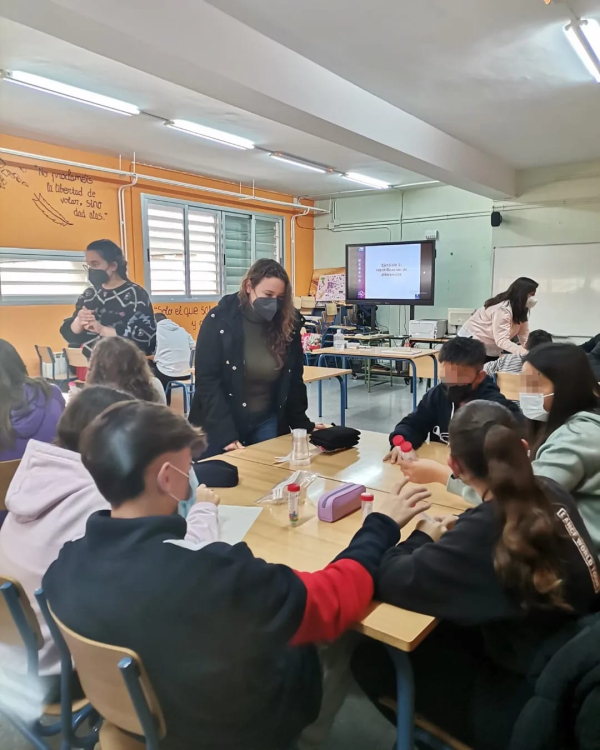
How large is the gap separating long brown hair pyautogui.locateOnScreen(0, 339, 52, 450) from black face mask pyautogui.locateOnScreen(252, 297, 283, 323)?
90 cm

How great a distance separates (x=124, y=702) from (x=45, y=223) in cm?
586

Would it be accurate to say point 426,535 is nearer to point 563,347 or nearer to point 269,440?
point 563,347

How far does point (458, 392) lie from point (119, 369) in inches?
55.0

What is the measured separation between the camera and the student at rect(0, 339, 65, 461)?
6.53 feet

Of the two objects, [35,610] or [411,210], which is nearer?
[35,610]

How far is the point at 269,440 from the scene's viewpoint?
8.00ft

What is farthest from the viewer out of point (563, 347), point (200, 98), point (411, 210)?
point (411, 210)

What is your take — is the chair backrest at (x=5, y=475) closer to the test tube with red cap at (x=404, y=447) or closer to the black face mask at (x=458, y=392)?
the test tube with red cap at (x=404, y=447)

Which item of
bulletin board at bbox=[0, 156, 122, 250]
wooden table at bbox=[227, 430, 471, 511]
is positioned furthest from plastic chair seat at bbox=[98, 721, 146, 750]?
bulletin board at bbox=[0, 156, 122, 250]

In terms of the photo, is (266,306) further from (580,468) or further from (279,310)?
(580,468)

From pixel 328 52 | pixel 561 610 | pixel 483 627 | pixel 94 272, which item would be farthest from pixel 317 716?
pixel 328 52

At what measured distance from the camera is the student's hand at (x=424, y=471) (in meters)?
1.76

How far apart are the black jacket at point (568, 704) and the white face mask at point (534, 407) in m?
0.94

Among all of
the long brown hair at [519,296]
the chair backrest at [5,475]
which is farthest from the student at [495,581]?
the long brown hair at [519,296]
